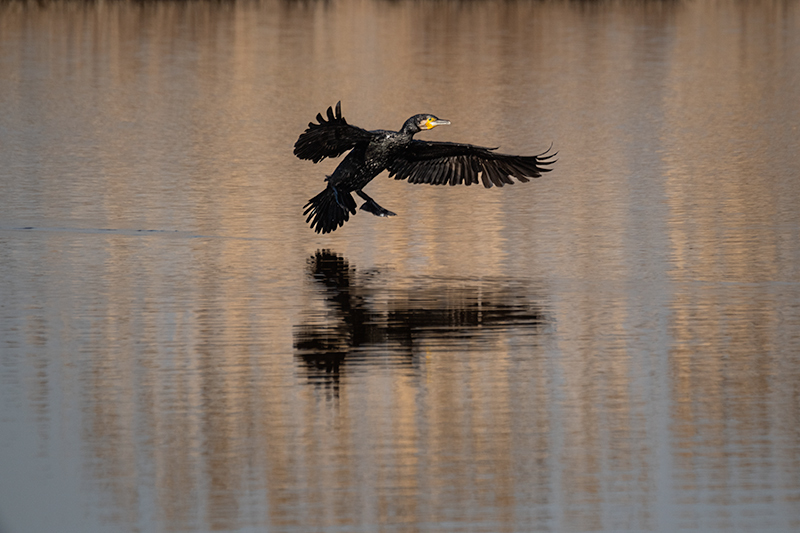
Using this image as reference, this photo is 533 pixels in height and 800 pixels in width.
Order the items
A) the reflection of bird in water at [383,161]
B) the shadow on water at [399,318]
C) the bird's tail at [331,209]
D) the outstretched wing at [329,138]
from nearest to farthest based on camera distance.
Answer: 1. the shadow on water at [399,318]
2. the outstretched wing at [329,138]
3. the reflection of bird in water at [383,161]
4. the bird's tail at [331,209]

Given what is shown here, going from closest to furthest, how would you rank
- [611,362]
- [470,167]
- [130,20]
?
[611,362], [470,167], [130,20]

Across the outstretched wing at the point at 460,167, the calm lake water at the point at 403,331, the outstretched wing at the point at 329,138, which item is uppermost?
the outstretched wing at the point at 329,138

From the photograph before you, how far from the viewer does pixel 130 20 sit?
43781 mm

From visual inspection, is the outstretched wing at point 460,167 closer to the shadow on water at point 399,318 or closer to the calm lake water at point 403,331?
the calm lake water at point 403,331

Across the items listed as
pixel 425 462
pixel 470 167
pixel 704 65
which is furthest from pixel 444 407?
pixel 704 65

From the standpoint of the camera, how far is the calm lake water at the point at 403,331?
7051 millimetres

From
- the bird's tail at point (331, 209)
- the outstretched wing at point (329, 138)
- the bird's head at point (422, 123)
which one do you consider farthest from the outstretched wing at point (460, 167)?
the outstretched wing at point (329, 138)

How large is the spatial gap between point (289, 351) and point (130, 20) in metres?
35.9

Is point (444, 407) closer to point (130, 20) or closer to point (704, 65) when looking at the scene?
point (704, 65)

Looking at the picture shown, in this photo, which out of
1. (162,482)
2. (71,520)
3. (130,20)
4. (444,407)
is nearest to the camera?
(71,520)

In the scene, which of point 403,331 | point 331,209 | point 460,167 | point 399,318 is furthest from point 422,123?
point 403,331

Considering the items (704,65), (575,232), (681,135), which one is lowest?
(575,232)

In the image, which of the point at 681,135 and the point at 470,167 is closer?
the point at 470,167

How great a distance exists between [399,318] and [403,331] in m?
0.38
